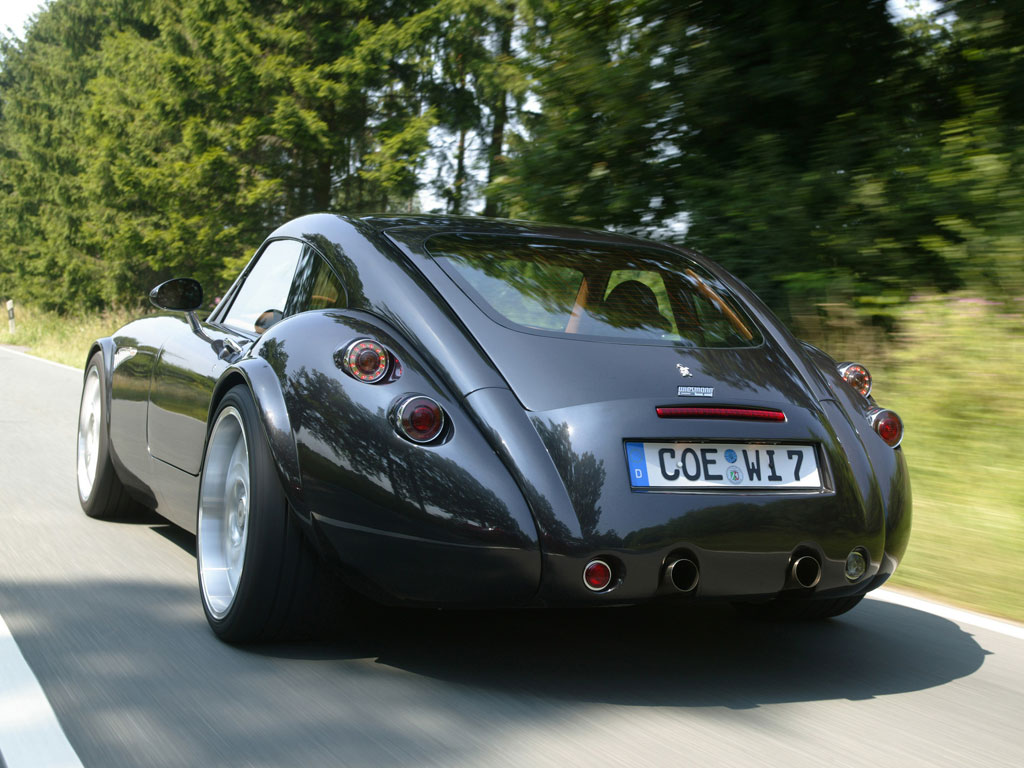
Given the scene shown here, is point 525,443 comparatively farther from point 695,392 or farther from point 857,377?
point 857,377

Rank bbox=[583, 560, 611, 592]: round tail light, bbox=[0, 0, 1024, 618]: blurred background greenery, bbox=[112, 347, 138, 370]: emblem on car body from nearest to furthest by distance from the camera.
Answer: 1. bbox=[583, 560, 611, 592]: round tail light
2. bbox=[112, 347, 138, 370]: emblem on car body
3. bbox=[0, 0, 1024, 618]: blurred background greenery

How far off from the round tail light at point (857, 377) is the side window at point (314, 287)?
5.92ft

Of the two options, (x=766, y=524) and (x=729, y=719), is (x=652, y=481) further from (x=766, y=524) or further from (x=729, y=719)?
(x=729, y=719)

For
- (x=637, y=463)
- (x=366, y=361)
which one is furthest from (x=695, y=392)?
(x=366, y=361)

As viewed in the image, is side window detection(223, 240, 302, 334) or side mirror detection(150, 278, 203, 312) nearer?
side window detection(223, 240, 302, 334)

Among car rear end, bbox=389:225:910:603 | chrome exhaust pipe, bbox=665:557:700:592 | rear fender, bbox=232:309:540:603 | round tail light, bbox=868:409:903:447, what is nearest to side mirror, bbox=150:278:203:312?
car rear end, bbox=389:225:910:603

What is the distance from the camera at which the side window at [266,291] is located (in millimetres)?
4250

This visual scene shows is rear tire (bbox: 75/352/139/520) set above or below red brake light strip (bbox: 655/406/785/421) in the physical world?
below

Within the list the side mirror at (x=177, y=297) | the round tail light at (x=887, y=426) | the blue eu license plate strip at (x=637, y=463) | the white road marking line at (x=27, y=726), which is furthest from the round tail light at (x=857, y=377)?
the white road marking line at (x=27, y=726)

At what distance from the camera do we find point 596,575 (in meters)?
3.00

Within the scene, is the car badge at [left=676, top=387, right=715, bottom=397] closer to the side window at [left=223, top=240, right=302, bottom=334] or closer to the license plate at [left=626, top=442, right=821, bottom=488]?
the license plate at [left=626, top=442, right=821, bottom=488]

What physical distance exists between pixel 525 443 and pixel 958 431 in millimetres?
4487

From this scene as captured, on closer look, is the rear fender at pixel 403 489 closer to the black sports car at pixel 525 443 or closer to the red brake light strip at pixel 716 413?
the black sports car at pixel 525 443

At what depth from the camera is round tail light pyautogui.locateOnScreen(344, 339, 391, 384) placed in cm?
324
